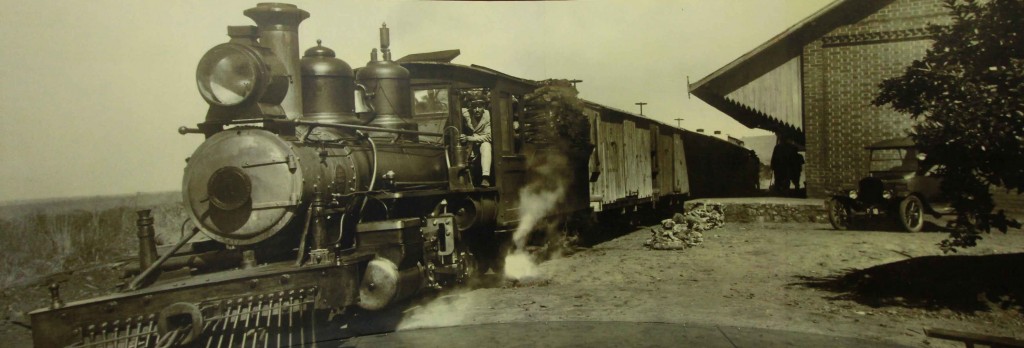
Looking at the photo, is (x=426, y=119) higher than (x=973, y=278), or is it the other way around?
(x=426, y=119)

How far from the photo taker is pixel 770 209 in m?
14.0

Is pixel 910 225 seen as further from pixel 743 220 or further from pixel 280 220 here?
pixel 280 220

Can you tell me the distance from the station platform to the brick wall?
1007mm

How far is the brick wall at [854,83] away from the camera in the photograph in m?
13.4

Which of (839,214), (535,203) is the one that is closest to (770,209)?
(839,214)

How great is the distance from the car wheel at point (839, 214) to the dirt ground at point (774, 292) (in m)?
1.59

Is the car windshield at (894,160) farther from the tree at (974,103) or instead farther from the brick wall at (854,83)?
the tree at (974,103)

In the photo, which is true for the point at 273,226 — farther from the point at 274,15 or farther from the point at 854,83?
the point at 854,83

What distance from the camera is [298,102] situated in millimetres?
6250

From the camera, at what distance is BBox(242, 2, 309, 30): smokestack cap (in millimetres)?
6098

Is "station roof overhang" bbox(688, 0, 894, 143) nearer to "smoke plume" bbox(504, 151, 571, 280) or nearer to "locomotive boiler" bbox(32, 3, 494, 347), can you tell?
"smoke plume" bbox(504, 151, 571, 280)

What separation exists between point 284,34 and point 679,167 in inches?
594

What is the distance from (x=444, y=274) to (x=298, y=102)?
226 centimetres

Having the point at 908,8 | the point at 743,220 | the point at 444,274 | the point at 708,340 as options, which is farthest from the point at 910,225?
the point at 444,274
